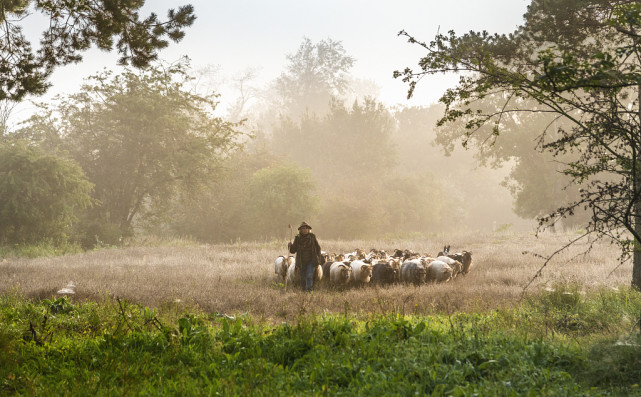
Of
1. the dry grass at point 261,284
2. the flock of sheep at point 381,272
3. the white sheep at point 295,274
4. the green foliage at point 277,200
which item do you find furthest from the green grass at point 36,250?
the flock of sheep at point 381,272

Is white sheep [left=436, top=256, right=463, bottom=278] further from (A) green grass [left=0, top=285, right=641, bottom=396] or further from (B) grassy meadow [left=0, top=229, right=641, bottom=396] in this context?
(A) green grass [left=0, top=285, right=641, bottom=396]

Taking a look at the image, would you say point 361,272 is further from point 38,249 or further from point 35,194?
point 35,194

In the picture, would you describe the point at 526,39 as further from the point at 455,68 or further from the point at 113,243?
the point at 113,243

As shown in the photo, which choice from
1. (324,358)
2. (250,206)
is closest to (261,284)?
(324,358)

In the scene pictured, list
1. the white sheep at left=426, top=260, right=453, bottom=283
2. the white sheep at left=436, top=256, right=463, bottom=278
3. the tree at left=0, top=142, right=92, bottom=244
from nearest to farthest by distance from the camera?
1. the white sheep at left=426, top=260, right=453, bottom=283
2. the white sheep at left=436, top=256, right=463, bottom=278
3. the tree at left=0, top=142, right=92, bottom=244

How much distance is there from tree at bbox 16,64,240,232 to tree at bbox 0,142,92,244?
17.4ft

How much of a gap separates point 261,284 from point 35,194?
61.1 ft

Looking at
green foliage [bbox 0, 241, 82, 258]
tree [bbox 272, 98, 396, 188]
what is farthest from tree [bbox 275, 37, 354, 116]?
green foliage [bbox 0, 241, 82, 258]

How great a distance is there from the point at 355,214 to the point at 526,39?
28.9 m

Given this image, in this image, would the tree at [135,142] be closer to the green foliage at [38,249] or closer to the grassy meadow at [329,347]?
the green foliage at [38,249]

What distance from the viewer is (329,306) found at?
10070mm

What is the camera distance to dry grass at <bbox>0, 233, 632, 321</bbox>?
9.95 m

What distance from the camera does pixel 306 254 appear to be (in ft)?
41.1

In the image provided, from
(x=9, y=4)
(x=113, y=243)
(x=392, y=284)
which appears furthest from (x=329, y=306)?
(x=113, y=243)
